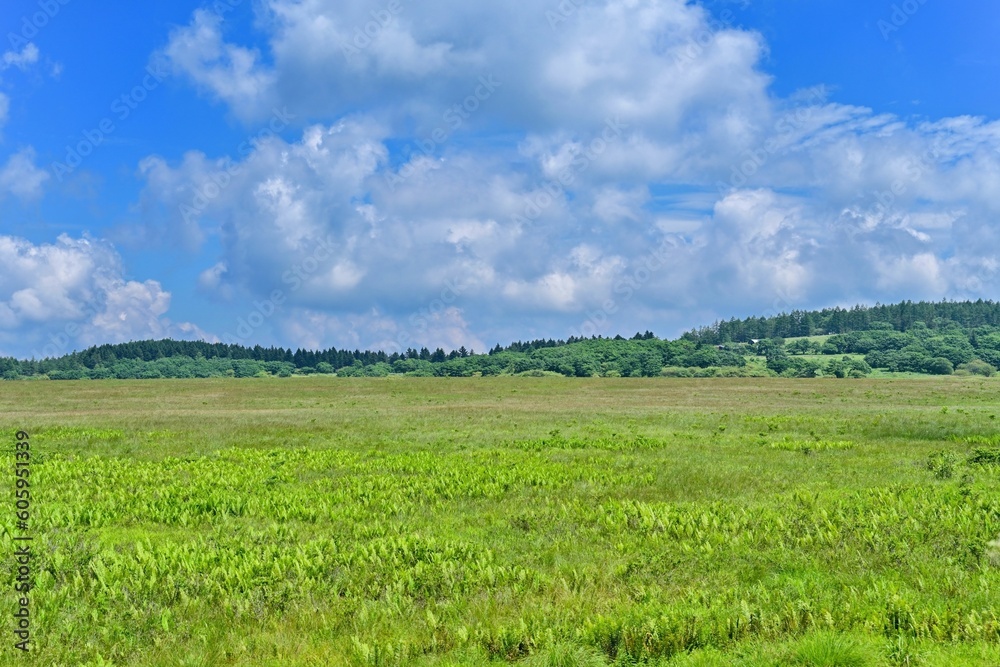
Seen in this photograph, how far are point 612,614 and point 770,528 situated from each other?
4.92 meters

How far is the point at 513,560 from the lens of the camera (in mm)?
9984

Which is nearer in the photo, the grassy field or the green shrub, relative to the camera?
the green shrub

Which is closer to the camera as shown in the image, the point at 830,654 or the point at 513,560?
the point at 830,654

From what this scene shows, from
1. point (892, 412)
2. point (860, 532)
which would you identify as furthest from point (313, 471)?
point (892, 412)

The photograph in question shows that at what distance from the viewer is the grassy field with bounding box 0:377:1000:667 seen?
6785 mm

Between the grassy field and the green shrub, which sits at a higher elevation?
the green shrub

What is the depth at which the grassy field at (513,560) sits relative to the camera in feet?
22.3

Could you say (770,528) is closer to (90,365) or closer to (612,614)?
(612,614)

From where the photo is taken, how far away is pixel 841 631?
686cm

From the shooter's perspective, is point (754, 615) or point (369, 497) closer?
point (754, 615)

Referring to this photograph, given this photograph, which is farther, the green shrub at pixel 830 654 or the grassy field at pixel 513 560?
the grassy field at pixel 513 560

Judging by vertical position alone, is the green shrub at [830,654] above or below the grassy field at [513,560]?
above

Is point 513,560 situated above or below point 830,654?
below

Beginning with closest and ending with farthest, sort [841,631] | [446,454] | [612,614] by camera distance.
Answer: [841,631]
[612,614]
[446,454]
